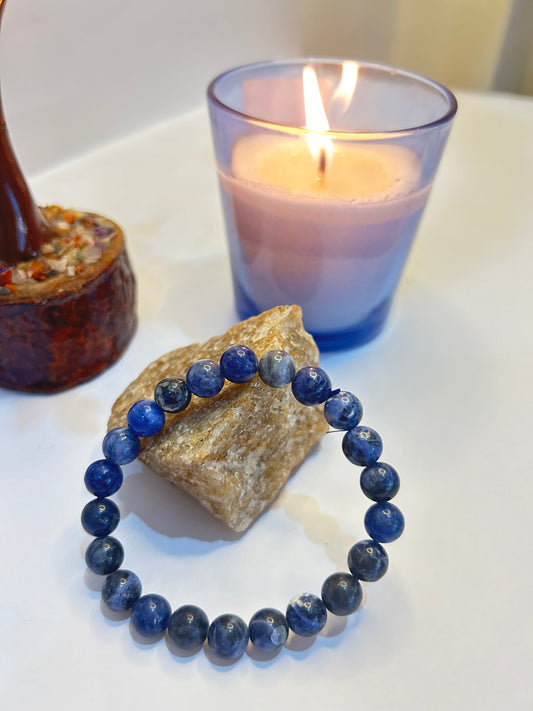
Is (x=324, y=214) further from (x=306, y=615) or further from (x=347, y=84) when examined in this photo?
(x=306, y=615)

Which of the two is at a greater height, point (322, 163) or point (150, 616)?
point (322, 163)

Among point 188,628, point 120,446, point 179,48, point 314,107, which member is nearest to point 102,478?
point 120,446

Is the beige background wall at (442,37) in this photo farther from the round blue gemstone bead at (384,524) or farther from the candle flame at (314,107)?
the round blue gemstone bead at (384,524)

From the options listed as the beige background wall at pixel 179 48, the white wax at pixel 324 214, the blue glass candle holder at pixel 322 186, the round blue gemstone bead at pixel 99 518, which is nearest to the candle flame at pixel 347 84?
the blue glass candle holder at pixel 322 186

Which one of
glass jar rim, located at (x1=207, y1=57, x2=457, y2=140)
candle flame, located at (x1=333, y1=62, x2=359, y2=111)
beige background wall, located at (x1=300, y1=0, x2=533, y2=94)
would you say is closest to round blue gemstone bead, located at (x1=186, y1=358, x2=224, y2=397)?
glass jar rim, located at (x1=207, y1=57, x2=457, y2=140)

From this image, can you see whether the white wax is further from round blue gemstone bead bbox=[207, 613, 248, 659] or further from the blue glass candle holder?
round blue gemstone bead bbox=[207, 613, 248, 659]

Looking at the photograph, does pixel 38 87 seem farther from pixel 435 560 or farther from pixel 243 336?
pixel 435 560

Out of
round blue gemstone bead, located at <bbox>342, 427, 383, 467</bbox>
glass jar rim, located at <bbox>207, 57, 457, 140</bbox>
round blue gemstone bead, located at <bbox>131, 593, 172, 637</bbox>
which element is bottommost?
round blue gemstone bead, located at <bbox>131, 593, 172, 637</bbox>
